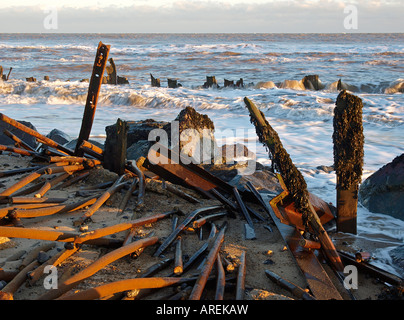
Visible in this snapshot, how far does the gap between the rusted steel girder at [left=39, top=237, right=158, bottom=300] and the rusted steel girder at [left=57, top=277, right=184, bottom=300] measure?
0.10 m

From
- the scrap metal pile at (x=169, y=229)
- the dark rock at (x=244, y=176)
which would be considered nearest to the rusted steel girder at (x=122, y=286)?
the scrap metal pile at (x=169, y=229)

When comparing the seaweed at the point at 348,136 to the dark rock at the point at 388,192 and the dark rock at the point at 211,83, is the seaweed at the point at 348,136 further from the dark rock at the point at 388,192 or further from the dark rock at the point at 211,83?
the dark rock at the point at 211,83

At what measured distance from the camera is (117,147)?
4699mm

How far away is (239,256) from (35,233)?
1485 millimetres

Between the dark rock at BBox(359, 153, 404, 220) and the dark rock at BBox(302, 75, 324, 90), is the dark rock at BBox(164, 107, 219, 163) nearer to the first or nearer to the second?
the dark rock at BBox(359, 153, 404, 220)

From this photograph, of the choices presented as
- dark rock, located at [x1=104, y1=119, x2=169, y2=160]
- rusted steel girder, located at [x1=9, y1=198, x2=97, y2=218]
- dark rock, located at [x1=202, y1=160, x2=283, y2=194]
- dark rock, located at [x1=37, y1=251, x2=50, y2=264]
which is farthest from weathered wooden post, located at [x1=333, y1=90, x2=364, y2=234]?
dark rock, located at [x1=104, y1=119, x2=169, y2=160]

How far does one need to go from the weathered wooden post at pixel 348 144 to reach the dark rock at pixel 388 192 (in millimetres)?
1286

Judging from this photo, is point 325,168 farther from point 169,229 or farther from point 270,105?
point 270,105

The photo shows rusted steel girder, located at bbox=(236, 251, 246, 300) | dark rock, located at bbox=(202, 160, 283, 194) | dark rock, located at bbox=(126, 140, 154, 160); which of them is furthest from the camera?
dark rock, located at bbox=(126, 140, 154, 160)

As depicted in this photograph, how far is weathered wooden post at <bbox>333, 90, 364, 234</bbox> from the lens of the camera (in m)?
3.45

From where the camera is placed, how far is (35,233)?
2711 millimetres

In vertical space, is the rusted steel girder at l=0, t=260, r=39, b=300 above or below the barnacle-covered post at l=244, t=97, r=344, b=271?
below
